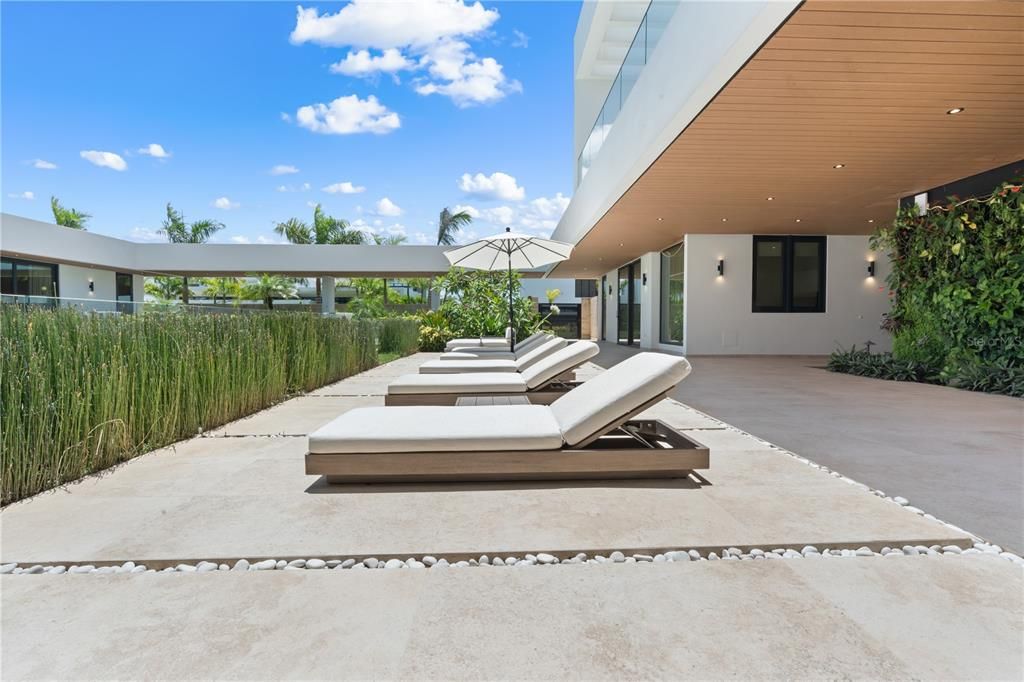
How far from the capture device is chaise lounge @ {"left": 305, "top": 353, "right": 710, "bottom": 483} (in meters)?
2.64

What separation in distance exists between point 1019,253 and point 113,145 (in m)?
34.0

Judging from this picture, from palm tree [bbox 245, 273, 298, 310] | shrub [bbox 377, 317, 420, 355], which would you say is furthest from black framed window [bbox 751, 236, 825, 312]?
palm tree [bbox 245, 273, 298, 310]

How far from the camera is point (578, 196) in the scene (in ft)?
41.7

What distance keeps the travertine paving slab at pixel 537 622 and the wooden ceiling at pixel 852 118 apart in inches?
136

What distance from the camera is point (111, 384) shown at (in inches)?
126

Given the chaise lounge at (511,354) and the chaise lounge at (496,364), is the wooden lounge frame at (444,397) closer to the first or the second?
the chaise lounge at (496,364)

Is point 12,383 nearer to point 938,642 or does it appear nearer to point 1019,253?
point 938,642

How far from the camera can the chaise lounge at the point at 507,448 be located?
264cm

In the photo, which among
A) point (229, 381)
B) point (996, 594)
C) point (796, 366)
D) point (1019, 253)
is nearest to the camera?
point (996, 594)

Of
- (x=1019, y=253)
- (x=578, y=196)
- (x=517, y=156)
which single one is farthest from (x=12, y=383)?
(x=517, y=156)

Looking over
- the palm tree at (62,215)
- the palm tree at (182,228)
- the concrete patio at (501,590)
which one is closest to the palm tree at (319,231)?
the palm tree at (182,228)

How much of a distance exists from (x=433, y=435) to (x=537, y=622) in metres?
1.27

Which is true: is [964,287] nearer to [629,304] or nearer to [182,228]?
[629,304]

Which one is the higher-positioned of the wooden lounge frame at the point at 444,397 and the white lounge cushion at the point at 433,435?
the white lounge cushion at the point at 433,435
